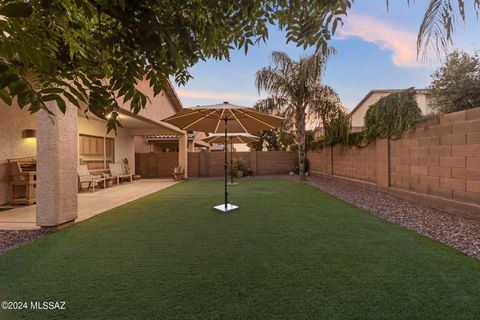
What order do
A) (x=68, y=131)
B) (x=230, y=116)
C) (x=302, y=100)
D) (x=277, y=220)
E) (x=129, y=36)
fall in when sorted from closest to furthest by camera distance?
(x=129, y=36), (x=68, y=131), (x=277, y=220), (x=230, y=116), (x=302, y=100)

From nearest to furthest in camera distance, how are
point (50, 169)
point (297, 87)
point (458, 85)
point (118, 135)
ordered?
point (50, 169) < point (458, 85) < point (297, 87) < point (118, 135)

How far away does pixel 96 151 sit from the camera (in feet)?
39.4

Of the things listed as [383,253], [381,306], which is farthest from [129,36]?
[383,253]

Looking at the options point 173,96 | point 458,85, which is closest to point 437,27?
point 458,85

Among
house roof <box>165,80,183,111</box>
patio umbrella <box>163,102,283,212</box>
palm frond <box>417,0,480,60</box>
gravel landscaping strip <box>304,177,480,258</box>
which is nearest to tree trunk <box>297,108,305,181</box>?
gravel landscaping strip <box>304,177,480,258</box>

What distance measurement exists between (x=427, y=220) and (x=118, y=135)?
46.5ft

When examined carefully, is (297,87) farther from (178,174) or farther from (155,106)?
(178,174)

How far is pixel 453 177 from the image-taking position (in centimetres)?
529

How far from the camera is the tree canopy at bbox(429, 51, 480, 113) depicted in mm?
6950

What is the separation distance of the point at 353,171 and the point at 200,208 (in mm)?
7009

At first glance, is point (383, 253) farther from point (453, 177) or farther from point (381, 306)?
point (453, 177)

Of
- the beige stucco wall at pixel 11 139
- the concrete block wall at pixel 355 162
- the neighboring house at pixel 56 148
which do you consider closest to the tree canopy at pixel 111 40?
the neighboring house at pixel 56 148

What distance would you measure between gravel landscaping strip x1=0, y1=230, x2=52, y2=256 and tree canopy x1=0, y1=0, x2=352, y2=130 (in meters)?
3.59

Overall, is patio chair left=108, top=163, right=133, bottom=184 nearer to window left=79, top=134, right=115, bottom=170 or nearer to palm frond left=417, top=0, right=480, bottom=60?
window left=79, top=134, right=115, bottom=170
